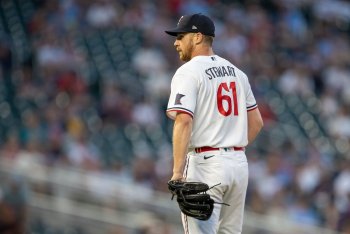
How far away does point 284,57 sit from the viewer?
16.2m

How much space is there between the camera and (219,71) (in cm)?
590

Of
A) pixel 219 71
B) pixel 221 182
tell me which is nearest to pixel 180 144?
pixel 221 182

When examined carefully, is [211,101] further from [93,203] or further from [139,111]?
[139,111]

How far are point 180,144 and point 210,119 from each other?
0.34m

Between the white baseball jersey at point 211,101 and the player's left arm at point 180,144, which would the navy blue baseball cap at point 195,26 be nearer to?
the white baseball jersey at point 211,101

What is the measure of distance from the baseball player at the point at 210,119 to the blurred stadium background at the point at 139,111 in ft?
8.38

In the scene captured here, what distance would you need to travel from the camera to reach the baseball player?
5.75 meters

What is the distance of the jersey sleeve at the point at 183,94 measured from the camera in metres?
5.68

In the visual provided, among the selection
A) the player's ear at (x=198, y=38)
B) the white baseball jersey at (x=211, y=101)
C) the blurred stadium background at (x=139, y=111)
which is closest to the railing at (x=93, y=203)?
the blurred stadium background at (x=139, y=111)

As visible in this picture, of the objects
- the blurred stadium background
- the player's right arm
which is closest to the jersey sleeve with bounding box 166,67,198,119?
the player's right arm

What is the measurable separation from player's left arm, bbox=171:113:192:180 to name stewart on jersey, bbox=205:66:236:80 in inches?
14.3

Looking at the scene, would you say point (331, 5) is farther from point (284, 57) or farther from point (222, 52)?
point (222, 52)

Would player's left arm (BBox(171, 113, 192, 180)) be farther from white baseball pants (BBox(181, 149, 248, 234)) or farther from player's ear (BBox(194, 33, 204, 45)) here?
player's ear (BBox(194, 33, 204, 45))

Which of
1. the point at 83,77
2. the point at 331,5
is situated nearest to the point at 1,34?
the point at 83,77
